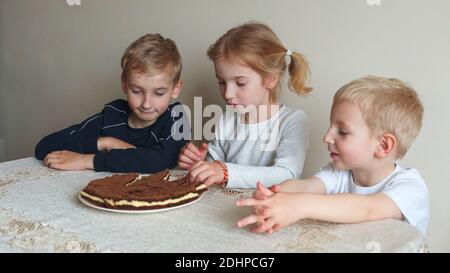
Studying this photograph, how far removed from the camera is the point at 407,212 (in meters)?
0.90

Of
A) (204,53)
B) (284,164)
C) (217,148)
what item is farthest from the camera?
(204,53)

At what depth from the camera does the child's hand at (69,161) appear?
1.25 metres

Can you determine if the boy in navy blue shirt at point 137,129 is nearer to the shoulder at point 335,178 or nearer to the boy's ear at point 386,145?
the shoulder at point 335,178

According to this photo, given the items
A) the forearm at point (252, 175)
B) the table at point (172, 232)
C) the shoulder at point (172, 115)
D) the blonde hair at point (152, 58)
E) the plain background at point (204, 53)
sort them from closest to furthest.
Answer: the table at point (172, 232), the forearm at point (252, 175), the plain background at point (204, 53), the blonde hair at point (152, 58), the shoulder at point (172, 115)

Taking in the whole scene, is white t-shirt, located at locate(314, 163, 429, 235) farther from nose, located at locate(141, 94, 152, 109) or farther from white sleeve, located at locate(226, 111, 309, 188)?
nose, located at locate(141, 94, 152, 109)

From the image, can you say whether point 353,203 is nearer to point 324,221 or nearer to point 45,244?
point 324,221

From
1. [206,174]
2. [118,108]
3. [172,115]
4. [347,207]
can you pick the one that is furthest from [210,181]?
[118,108]

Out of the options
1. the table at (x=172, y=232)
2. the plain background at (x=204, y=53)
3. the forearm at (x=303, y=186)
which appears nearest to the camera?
the table at (x=172, y=232)

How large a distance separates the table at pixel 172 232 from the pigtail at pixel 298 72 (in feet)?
1.58

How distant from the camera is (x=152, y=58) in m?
1.39

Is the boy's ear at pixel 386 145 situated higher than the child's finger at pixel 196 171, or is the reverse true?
the boy's ear at pixel 386 145

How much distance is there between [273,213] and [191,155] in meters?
0.52

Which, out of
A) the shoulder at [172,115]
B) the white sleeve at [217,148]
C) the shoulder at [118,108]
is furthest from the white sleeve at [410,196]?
the shoulder at [118,108]

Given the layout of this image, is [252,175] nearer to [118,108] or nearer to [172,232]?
[172,232]
